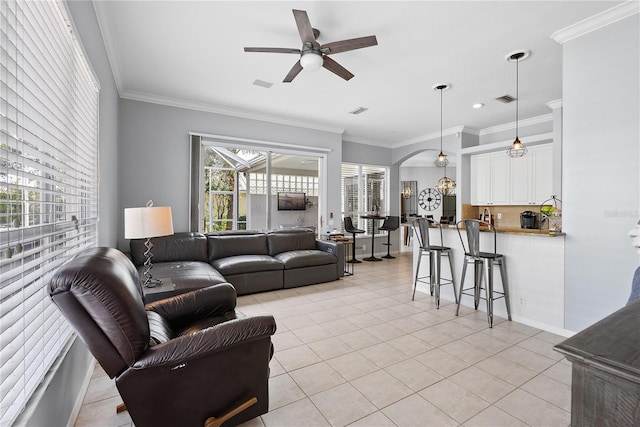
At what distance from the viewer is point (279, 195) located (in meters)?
5.98

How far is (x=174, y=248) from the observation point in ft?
14.4

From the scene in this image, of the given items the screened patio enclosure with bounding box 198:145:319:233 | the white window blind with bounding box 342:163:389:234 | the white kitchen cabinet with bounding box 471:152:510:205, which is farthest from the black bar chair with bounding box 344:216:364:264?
the white kitchen cabinet with bounding box 471:152:510:205

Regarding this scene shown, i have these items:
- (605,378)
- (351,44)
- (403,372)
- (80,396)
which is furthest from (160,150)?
(605,378)

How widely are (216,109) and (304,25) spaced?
3180mm

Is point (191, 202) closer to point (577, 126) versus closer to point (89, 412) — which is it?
point (89, 412)

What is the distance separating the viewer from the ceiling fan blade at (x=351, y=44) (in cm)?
252

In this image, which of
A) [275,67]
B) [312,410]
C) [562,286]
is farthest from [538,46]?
[312,410]

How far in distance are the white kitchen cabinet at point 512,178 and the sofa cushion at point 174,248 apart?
18.3ft

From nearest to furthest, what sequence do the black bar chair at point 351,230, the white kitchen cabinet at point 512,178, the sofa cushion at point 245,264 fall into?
the sofa cushion at point 245,264, the white kitchen cabinet at point 512,178, the black bar chair at point 351,230

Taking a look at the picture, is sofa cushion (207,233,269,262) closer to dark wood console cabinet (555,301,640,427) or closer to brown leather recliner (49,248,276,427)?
brown leather recliner (49,248,276,427)

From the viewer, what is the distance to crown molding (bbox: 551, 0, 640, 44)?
8.19ft

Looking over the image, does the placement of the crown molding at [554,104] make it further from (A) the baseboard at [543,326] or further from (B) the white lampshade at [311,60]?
(B) the white lampshade at [311,60]

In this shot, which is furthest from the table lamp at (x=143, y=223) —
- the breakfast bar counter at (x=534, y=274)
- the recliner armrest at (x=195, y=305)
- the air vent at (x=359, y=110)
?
the air vent at (x=359, y=110)

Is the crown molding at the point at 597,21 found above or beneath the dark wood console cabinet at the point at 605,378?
above
